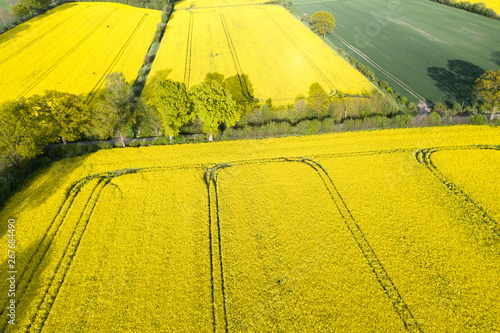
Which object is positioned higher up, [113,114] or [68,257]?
[113,114]

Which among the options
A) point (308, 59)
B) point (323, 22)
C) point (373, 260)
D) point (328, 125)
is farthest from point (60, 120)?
point (323, 22)

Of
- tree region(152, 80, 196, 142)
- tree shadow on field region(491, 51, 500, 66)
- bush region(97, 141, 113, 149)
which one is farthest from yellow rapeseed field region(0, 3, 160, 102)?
tree shadow on field region(491, 51, 500, 66)

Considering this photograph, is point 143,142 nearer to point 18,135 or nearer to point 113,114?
point 113,114

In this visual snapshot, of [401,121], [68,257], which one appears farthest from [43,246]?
[401,121]

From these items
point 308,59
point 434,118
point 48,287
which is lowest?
point 48,287

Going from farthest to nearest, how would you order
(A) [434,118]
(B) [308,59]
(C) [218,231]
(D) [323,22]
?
1. (D) [323,22]
2. (B) [308,59]
3. (A) [434,118]
4. (C) [218,231]

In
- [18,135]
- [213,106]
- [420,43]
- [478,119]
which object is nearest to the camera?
[18,135]

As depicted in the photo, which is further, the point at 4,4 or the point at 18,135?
the point at 4,4

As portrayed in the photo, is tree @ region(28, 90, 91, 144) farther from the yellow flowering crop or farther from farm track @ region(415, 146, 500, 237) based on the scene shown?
the yellow flowering crop
